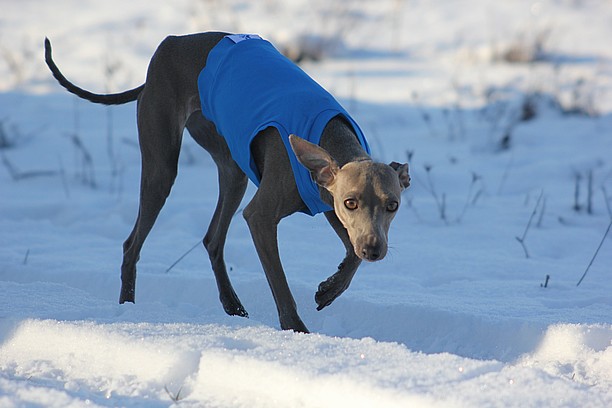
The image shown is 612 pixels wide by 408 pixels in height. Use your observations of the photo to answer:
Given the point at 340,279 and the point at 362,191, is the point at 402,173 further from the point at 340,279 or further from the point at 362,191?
the point at 340,279

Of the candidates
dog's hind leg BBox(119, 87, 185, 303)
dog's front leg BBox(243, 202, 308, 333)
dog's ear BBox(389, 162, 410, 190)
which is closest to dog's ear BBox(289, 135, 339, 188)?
dog's ear BBox(389, 162, 410, 190)

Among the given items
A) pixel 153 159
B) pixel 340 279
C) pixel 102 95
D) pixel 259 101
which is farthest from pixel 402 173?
pixel 102 95

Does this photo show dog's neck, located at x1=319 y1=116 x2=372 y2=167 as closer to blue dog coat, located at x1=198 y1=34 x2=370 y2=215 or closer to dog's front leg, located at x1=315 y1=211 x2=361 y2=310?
blue dog coat, located at x1=198 y1=34 x2=370 y2=215

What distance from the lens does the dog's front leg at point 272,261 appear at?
3.94m

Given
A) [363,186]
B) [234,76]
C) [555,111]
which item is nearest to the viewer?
[363,186]

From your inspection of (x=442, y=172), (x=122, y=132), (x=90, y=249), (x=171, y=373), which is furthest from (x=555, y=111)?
(x=171, y=373)

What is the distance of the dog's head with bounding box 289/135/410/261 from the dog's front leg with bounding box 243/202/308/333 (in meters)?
0.37

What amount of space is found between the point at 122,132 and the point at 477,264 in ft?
14.4

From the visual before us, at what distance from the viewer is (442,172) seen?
7504mm

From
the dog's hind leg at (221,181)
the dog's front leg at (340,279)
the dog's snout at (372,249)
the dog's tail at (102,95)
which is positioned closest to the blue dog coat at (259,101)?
the dog's front leg at (340,279)

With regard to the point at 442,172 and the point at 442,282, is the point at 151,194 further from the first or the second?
the point at 442,172

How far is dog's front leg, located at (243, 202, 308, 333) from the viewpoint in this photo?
394cm

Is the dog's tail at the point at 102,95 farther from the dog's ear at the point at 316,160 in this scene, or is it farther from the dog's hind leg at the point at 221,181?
the dog's ear at the point at 316,160

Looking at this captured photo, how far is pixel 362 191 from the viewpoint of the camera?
3535 mm
